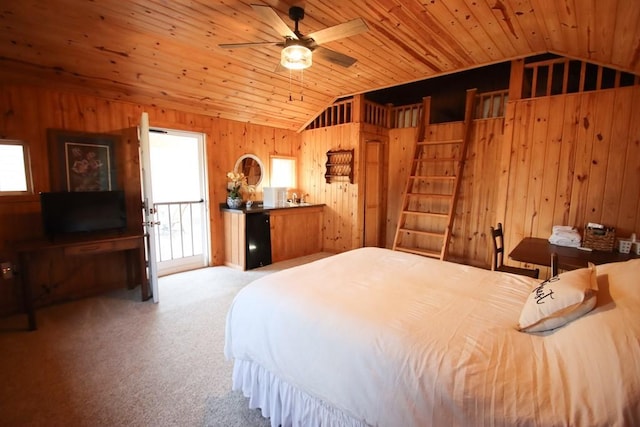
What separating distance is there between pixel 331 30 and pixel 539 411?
2314 mm

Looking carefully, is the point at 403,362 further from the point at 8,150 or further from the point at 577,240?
the point at 8,150

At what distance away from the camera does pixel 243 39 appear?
2908mm

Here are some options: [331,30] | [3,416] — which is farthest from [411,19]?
[3,416]

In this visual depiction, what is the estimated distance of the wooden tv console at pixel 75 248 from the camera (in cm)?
256

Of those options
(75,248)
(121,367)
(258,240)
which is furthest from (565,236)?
(75,248)

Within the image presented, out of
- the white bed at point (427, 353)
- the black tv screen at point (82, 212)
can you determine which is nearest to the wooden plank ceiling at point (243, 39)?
the black tv screen at point (82, 212)

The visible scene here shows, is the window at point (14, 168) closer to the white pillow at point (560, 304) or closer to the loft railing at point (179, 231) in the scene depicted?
the loft railing at point (179, 231)

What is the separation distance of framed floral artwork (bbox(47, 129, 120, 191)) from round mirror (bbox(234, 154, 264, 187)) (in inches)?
66.4

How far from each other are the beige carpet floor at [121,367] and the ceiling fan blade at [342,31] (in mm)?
2490

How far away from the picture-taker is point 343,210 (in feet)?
16.7

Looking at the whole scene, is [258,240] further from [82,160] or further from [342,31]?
[342,31]

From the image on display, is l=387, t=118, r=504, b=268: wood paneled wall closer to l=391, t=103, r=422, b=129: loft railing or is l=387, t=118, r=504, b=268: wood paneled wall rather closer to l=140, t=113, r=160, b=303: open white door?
l=391, t=103, r=422, b=129: loft railing

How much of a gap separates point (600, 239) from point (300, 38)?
3147 mm

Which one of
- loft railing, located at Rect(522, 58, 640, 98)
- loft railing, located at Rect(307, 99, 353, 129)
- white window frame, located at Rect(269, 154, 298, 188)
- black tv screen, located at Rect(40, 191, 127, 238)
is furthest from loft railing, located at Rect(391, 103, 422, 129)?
black tv screen, located at Rect(40, 191, 127, 238)
